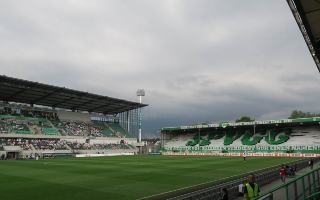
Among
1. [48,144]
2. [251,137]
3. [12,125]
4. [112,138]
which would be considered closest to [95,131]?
[112,138]

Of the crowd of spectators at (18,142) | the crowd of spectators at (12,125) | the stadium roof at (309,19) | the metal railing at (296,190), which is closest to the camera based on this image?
the stadium roof at (309,19)

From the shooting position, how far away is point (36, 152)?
239 feet

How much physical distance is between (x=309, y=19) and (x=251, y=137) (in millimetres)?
86497

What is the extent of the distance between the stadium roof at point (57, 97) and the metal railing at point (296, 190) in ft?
198

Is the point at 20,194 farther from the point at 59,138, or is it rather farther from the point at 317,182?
the point at 59,138

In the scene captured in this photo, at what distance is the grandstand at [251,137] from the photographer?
83.3 meters

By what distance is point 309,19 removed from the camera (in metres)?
11.8

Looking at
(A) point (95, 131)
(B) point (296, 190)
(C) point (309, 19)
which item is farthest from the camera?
(A) point (95, 131)

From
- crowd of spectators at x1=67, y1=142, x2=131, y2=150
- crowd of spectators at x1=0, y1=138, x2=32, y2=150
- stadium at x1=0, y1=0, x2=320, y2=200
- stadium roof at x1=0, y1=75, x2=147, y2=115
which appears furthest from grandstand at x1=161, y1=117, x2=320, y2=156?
Answer: crowd of spectators at x1=0, y1=138, x2=32, y2=150

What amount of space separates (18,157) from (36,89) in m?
14.6

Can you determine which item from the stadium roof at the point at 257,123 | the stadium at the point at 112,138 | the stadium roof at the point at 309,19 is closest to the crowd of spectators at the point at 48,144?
the stadium at the point at 112,138

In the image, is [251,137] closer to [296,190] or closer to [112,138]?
[112,138]

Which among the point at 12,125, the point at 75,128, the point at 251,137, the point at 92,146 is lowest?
the point at 92,146

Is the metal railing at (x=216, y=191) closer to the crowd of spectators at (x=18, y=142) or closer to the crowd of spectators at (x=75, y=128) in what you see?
the crowd of spectators at (x=18, y=142)
